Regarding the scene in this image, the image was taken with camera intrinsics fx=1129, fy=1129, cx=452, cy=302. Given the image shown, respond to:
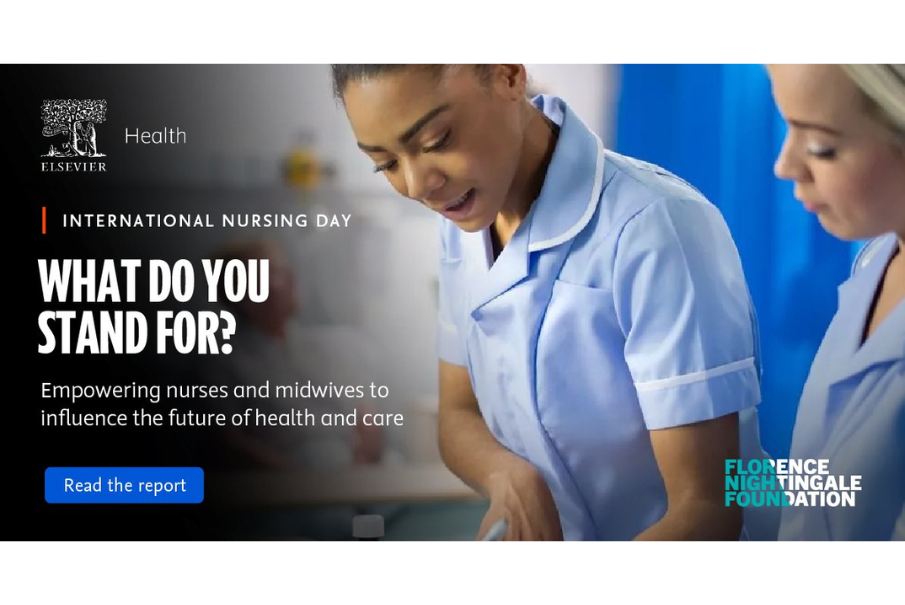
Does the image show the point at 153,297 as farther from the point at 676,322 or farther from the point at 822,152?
the point at 822,152

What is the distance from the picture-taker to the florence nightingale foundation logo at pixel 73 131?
8.02ft

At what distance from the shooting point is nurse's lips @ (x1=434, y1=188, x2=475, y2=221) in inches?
94.9

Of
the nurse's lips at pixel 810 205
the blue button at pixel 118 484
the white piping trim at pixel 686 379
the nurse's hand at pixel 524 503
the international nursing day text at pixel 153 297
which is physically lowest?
the nurse's hand at pixel 524 503

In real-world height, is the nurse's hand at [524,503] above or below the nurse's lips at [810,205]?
below

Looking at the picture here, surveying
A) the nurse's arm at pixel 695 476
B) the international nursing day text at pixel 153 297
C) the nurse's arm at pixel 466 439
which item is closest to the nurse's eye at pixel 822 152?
the nurse's arm at pixel 695 476

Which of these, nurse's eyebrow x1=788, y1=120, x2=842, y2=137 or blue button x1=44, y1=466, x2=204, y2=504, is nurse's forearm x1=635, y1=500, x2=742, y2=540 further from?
blue button x1=44, y1=466, x2=204, y2=504

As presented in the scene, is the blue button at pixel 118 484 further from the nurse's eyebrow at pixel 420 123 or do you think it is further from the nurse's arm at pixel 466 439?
the nurse's eyebrow at pixel 420 123

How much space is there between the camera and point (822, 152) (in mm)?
2379

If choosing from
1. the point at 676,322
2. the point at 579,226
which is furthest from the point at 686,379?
the point at 579,226

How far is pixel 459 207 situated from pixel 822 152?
30.5 inches

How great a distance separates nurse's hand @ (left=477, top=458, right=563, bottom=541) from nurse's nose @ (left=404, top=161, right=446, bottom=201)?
24.1 inches

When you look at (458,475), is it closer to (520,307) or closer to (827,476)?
(520,307)

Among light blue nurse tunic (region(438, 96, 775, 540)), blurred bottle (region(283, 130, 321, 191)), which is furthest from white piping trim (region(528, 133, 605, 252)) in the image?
blurred bottle (region(283, 130, 321, 191))

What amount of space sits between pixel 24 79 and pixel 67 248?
0.38m
